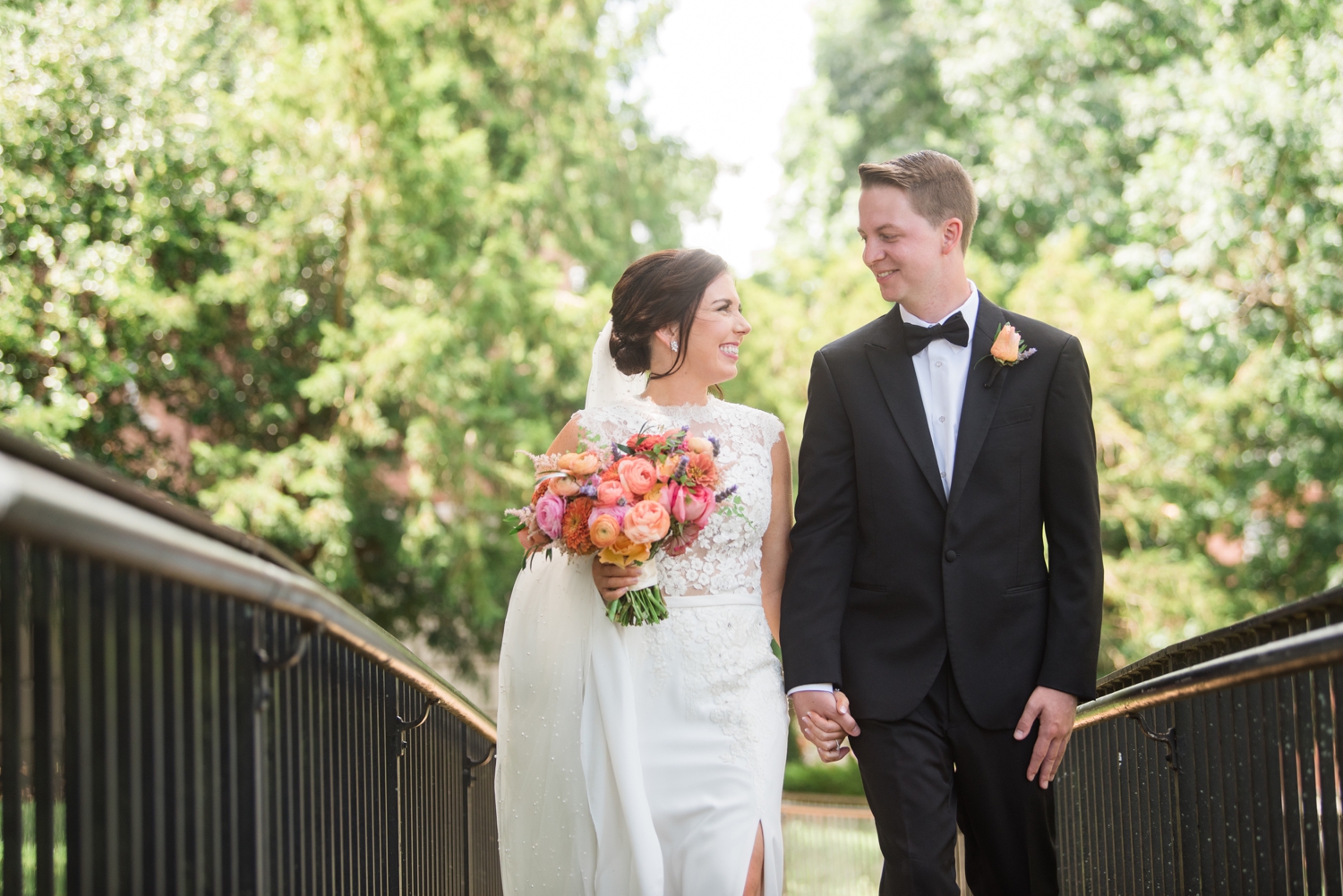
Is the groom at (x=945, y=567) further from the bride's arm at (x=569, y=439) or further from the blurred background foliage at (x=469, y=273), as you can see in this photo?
the blurred background foliage at (x=469, y=273)

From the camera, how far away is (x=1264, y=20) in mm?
13922

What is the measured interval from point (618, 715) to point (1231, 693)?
6.56 feet

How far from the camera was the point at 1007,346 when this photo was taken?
3611 mm

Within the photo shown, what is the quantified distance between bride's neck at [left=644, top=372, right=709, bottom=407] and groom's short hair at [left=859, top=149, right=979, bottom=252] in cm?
123

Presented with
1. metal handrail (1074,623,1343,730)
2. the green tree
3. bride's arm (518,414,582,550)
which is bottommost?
metal handrail (1074,623,1343,730)

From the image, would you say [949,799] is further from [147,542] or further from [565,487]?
[147,542]

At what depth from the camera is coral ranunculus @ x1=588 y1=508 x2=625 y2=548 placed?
3.93 metres

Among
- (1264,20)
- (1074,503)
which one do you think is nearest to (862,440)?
(1074,503)

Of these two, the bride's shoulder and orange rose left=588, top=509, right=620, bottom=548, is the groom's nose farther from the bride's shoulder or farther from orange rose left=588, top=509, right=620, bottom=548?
orange rose left=588, top=509, right=620, bottom=548

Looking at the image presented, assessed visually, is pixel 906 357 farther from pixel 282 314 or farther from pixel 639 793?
pixel 282 314

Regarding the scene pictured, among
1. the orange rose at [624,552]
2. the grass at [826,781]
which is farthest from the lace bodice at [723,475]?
the grass at [826,781]

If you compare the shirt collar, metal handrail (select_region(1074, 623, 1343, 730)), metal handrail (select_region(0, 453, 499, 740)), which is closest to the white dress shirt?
the shirt collar

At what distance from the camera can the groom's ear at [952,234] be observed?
3797mm

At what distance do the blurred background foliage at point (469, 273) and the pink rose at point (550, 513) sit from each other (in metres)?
8.60
